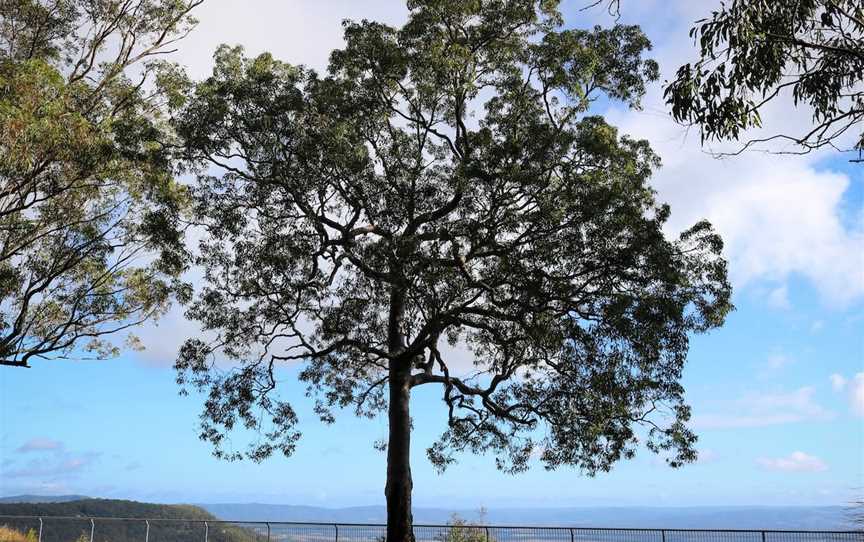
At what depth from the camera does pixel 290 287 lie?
2131 centimetres

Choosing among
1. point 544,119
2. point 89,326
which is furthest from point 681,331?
point 89,326

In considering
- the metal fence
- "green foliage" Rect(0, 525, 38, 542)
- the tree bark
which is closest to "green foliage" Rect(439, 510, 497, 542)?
the metal fence

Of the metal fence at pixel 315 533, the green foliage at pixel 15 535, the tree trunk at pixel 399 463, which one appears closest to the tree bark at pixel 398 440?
the tree trunk at pixel 399 463

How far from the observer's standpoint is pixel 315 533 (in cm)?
2361

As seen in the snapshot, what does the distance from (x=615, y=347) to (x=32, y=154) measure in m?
15.8

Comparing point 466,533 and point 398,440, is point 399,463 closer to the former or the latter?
point 398,440

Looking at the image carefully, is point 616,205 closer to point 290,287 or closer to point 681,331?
point 681,331

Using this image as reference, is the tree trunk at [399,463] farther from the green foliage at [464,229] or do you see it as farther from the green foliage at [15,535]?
the green foliage at [15,535]

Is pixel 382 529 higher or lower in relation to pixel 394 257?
lower

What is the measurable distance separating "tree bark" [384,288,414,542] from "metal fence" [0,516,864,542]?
124cm

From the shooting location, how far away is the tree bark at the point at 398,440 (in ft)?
67.4

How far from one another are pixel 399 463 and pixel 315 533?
4.50 meters

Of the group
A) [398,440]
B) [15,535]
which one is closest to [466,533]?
[398,440]

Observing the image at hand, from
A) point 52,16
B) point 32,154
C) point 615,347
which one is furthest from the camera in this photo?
point 52,16
